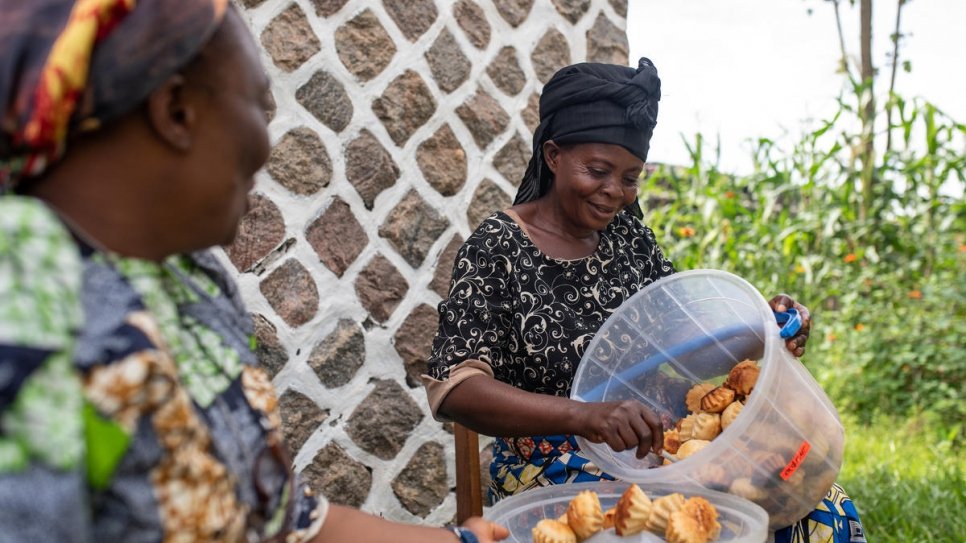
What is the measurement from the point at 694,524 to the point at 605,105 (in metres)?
1.04

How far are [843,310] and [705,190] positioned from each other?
3.61 feet

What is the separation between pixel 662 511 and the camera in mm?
1237

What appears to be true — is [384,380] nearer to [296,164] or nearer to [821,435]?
[296,164]

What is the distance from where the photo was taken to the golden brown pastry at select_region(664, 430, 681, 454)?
1.54m

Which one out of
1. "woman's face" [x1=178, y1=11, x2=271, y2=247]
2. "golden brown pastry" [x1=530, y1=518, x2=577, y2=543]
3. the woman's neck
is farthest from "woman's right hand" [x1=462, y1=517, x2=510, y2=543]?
the woman's neck

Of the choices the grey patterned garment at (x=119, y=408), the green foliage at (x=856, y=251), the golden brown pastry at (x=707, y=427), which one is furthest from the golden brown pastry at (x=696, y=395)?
the green foliage at (x=856, y=251)

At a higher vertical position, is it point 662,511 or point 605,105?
point 605,105

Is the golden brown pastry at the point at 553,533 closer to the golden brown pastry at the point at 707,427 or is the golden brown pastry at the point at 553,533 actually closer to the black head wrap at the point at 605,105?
the golden brown pastry at the point at 707,427

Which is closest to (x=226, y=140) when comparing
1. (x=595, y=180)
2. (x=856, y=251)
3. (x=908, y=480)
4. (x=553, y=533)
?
(x=553, y=533)

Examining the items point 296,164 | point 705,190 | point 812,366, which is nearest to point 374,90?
point 296,164

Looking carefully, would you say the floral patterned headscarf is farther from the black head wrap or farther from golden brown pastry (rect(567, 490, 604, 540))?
the black head wrap

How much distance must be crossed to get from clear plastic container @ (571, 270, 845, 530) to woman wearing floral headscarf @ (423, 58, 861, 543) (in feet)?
0.48

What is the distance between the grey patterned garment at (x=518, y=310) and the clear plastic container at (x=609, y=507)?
1.38 feet

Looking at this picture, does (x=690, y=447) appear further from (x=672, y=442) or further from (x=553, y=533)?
(x=553, y=533)
